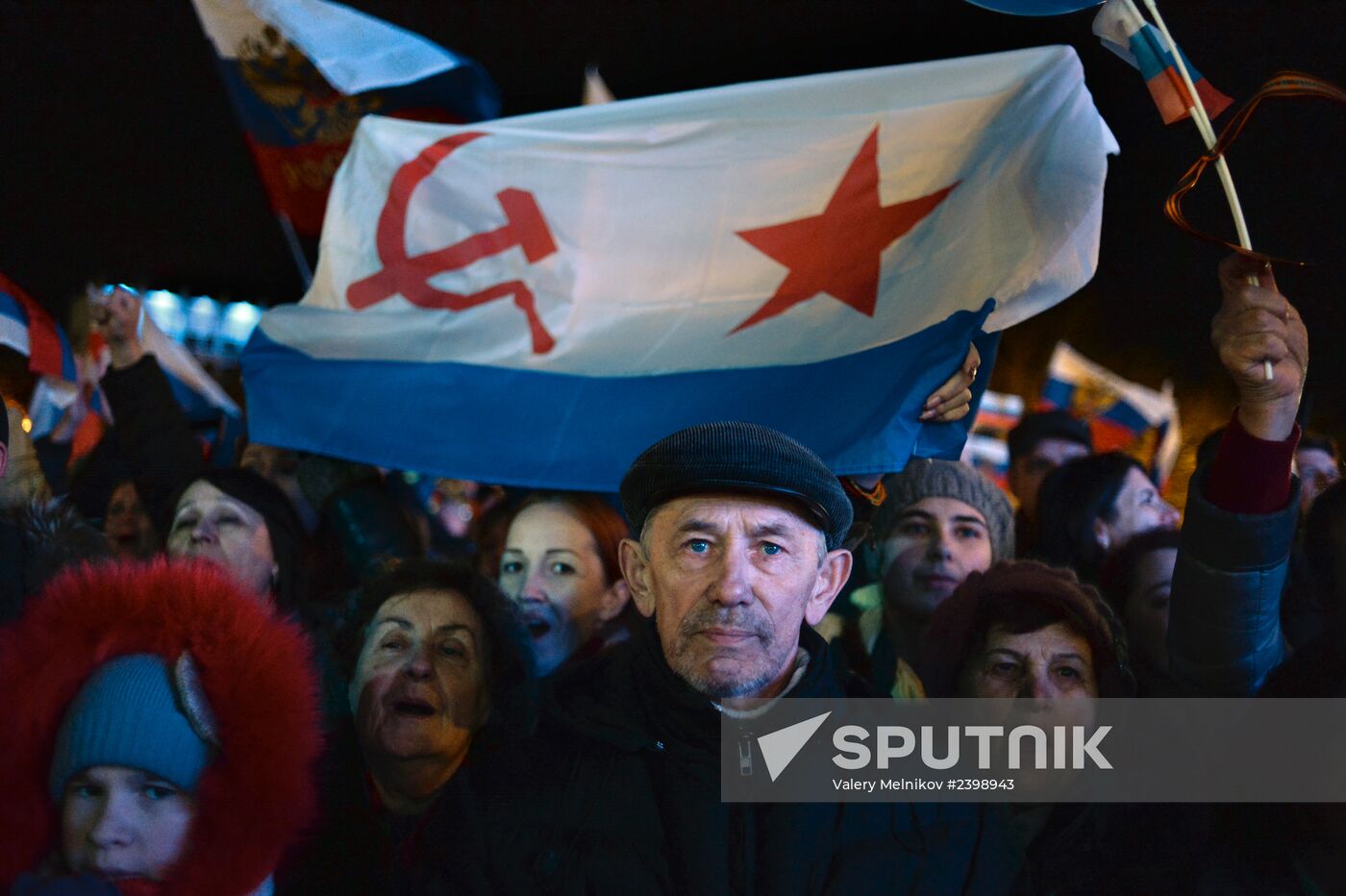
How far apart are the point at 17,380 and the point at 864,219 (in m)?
2.91

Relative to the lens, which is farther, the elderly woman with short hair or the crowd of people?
the elderly woman with short hair

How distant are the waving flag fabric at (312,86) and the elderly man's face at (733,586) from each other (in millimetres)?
3059

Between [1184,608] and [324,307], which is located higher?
[324,307]

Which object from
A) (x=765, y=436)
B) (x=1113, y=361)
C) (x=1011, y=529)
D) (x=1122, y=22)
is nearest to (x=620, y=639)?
(x=1011, y=529)

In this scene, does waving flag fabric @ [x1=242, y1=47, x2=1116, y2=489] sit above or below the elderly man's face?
above

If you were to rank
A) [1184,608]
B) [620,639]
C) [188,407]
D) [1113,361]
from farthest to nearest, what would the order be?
[1113,361], [188,407], [620,639], [1184,608]

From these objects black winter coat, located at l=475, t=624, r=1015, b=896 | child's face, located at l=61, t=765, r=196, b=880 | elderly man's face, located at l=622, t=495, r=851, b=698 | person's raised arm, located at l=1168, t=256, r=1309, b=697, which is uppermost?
person's raised arm, located at l=1168, t=256, r=1309, b=697

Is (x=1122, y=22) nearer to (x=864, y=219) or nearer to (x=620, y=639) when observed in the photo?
(x=864, y=219)

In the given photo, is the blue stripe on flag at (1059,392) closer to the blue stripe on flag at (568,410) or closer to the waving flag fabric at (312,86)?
the waving flag fabric at (312,86)

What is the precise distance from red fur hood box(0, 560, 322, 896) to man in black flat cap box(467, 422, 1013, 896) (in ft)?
1.54

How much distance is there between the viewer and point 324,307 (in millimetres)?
5266

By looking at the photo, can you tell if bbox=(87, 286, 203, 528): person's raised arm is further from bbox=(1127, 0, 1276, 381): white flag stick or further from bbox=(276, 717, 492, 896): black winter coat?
bbox=(1127, 0, 1276, 381): white flag stick

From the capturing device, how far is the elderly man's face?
276 centimetres

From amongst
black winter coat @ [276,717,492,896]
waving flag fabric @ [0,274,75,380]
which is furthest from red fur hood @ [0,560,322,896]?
waving flag fabric @ [0,274,75,380]
